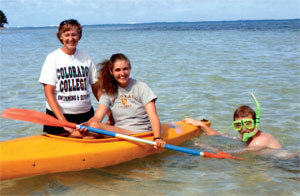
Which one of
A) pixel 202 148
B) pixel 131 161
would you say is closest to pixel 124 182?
pixel 131 161

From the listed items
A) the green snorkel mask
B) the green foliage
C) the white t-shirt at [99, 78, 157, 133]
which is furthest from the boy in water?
Answer: the green foliage

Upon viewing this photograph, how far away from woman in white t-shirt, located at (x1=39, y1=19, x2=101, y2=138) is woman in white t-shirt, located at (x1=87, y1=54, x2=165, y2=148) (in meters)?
0.18

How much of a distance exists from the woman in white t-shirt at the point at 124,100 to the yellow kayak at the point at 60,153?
0.19 meters

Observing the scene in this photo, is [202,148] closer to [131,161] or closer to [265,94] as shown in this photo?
[131,161]

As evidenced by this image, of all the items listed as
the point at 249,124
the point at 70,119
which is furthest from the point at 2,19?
the point at 249,124

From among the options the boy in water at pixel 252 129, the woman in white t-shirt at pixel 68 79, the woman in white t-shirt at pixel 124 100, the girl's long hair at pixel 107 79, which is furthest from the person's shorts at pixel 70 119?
the boy in water at pixel 252 129

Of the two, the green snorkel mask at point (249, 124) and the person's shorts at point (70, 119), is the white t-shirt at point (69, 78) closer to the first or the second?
the person's shorts at point (70, 119)

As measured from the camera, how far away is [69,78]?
3824 millimetres

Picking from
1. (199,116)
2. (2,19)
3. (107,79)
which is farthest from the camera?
(2,19)

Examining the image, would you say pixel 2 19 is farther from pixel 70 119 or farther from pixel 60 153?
pixel 60 153

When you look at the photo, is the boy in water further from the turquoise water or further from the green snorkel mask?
the turquoise water

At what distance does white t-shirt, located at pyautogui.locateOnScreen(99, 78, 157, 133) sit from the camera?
3.93 metres

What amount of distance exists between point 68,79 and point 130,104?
69cm

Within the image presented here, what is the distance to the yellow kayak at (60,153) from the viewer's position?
3436 mm
